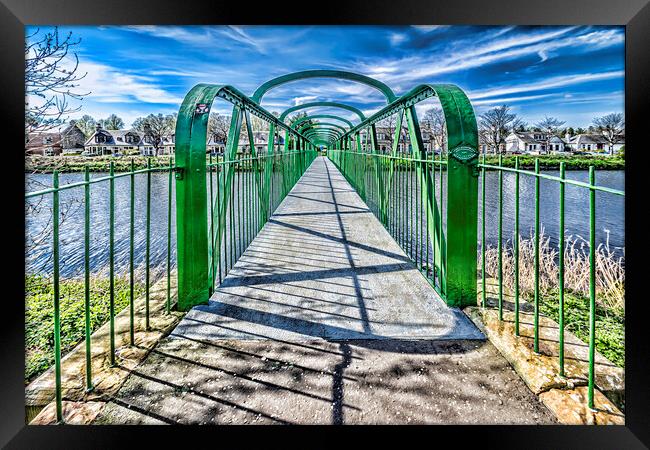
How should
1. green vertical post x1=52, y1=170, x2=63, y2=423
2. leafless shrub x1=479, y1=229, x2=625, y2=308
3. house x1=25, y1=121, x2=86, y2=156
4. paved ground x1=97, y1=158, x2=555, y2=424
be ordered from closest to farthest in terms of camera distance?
1. green vertical post x1=52, y1=170, x2=63, y2=423
2. paved ground x1=97, y1=158, x2=555, y2=424
3. house x1=25, y1=121, x2=86, y2=156
4. leafless shrub x1=479, y1=229, x2=625, y2=308

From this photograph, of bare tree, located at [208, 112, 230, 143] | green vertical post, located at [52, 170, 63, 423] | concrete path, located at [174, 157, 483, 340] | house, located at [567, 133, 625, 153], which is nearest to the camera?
green vertical post, located at [52, 170, 63, 423]

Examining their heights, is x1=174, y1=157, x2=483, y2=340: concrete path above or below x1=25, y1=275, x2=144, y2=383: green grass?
above

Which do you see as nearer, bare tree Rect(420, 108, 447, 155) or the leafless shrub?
bare tree Rect(420, 108, 447, 155)

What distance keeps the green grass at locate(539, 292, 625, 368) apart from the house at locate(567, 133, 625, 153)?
1.81 metres

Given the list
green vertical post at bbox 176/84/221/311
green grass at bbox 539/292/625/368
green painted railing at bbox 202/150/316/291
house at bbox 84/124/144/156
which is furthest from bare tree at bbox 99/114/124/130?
green grass at bbox 539/292/625/368

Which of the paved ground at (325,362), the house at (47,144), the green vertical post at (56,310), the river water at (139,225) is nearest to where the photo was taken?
the green vertical post at (56,310)

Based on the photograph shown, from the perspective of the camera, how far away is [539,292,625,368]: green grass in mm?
4637

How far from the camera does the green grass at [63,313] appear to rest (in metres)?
5.21

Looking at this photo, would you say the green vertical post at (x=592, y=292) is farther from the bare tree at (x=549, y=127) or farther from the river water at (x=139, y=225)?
the bare tree at (x=549, y=127)

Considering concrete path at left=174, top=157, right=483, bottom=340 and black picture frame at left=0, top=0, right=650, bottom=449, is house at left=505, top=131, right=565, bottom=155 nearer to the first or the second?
concrete path at left=174, top=157, right=483, bottom=340
